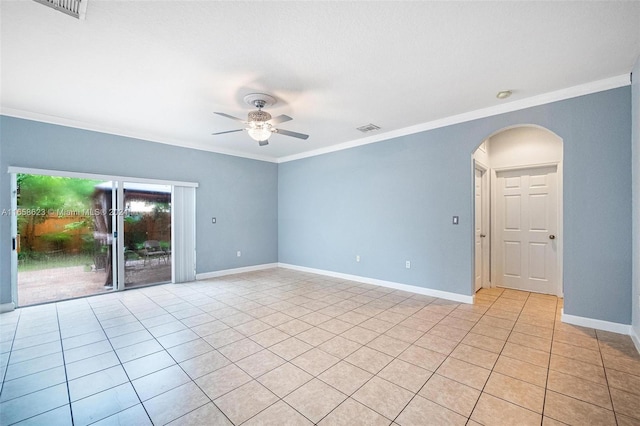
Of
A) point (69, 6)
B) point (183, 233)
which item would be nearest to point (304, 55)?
point (69, 6)

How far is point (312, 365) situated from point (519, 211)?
14.7 ft

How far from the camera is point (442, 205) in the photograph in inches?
167

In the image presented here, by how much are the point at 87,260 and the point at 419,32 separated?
5755mm

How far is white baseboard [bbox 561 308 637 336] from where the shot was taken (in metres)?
2.92

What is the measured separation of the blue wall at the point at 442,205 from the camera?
298 cm

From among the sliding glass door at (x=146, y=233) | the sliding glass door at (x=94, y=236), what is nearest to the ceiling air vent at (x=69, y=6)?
the sliding glass door at (x=94, y=236)

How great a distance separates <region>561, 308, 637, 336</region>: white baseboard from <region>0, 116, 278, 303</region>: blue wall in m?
5.57

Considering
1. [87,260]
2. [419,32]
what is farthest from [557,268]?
[87,260]

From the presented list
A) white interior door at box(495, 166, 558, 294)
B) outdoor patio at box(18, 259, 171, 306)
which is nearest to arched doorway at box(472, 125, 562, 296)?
white interior door at box(495, 166, 558, 294)

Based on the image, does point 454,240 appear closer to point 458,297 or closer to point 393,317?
point 458,297

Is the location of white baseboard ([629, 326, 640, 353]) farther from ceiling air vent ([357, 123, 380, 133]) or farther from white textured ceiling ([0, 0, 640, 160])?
ceiling air vent ([357, 123, 380, 133])

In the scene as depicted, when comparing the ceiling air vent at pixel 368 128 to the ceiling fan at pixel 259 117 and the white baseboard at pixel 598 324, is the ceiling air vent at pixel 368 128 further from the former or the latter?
the white baseboard at pixel 598 324

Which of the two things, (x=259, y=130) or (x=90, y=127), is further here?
(x=90, y=127)

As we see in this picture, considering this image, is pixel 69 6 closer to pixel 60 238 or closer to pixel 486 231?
pixel 60 238
